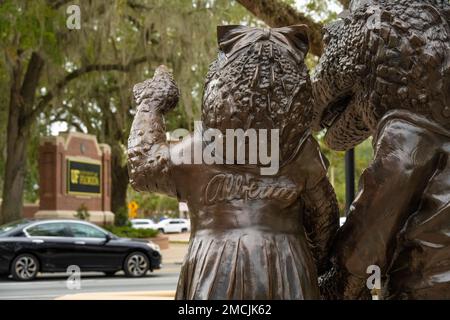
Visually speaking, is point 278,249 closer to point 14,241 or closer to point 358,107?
point 358,107

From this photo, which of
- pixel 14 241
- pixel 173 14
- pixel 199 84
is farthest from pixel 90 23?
pixel 14 241

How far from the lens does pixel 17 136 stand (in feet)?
51.1

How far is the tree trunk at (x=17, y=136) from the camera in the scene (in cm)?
1540

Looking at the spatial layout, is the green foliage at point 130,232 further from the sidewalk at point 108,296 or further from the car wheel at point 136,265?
the sidewalk at point 108,296

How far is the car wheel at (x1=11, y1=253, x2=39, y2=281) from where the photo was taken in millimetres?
12078

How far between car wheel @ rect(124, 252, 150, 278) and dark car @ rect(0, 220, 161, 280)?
0.05 meters

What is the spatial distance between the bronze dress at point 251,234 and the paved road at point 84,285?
25.7ft

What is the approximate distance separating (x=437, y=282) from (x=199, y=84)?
14856 mm

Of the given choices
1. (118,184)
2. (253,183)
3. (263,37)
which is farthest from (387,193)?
(118,184)

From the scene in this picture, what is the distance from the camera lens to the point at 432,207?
1.82 m

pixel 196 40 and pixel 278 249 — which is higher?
pixel 196 40

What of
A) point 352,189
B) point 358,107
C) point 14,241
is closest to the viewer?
point 358,107
